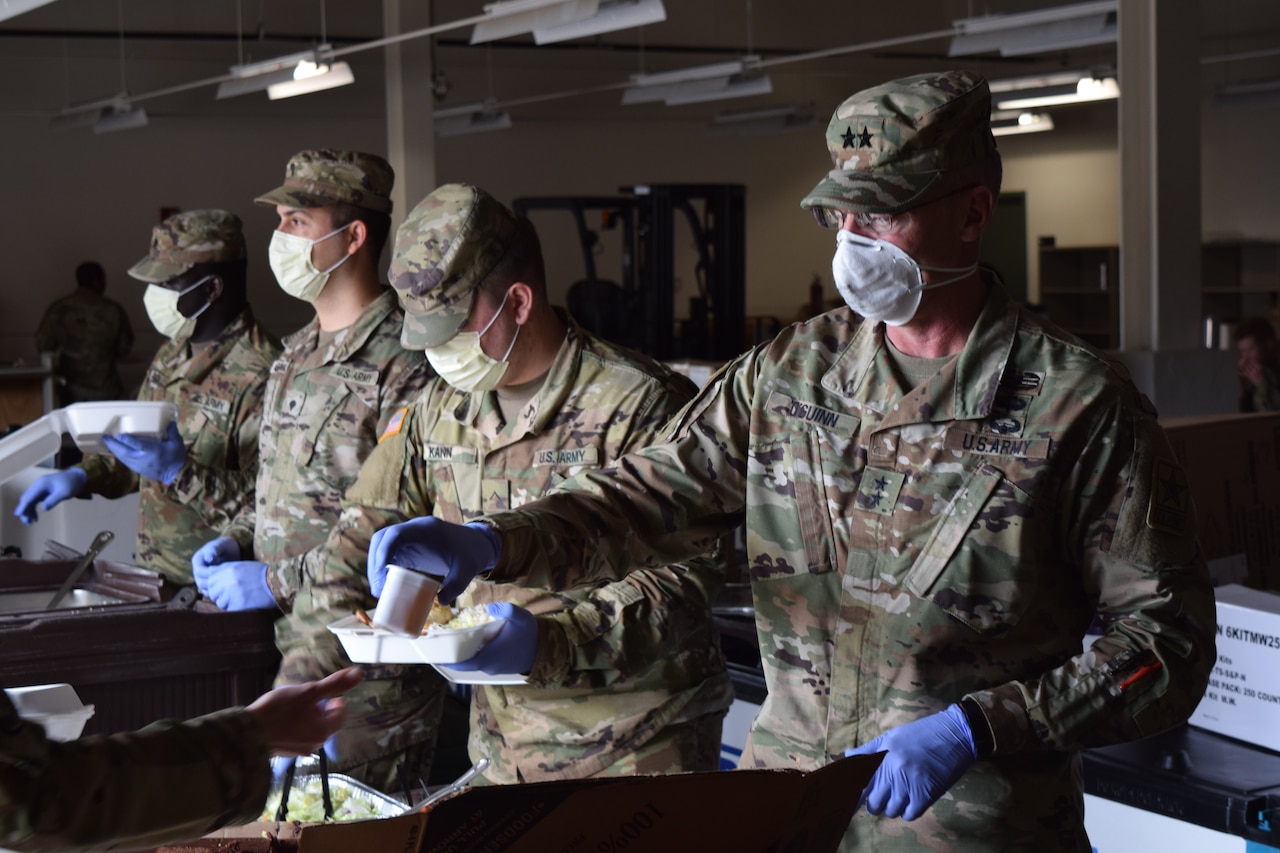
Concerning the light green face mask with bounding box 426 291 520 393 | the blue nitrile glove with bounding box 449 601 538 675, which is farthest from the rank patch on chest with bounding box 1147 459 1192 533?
the light green face mask with bounding box 426 291 520 393

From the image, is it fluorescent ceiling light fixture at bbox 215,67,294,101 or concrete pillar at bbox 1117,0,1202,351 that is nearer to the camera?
concrete pillar at bbox 1117,0,1202,351

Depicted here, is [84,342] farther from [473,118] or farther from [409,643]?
[409,643]

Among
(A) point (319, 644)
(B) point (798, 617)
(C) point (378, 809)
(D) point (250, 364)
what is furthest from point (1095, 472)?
(D) point (250, 364)

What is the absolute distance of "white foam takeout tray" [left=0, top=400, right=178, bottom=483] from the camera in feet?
8.18

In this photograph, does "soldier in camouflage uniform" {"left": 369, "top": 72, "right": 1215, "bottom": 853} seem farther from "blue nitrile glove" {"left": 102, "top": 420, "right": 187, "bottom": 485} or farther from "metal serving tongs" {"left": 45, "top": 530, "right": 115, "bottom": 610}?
"blue nitrile glove" {"left": 102, "top": 420, "right": 187, "bottom": 485}

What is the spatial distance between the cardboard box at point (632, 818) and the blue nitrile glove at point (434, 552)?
41 centimetres

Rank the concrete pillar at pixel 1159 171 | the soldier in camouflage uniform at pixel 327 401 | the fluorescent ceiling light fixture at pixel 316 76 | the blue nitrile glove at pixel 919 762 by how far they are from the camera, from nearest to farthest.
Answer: the blue nitrile glove at pixel 919 762
the soldier in camouflage uniform at pixel 327 401
the concrete pillar at pixel 1159 171
the fluorescent ceiling light fixture at pixel 316 76

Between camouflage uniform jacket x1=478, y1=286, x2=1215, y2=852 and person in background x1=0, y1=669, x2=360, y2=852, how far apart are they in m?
0.38

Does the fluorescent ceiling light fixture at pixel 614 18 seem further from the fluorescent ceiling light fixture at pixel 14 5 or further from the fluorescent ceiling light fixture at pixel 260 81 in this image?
the fluorescent ceiling light fixture at pixel 14 5

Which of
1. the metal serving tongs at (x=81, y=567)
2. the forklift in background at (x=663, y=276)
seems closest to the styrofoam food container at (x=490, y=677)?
the metal serving tongs at (x=81, y=567)

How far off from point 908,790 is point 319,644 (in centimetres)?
149

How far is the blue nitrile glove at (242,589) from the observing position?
9.42 feet

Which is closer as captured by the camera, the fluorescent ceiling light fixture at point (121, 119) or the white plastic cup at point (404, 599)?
the white plastic cup at point (404, 599)

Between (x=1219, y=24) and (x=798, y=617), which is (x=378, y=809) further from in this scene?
(x=1219, y=24)
